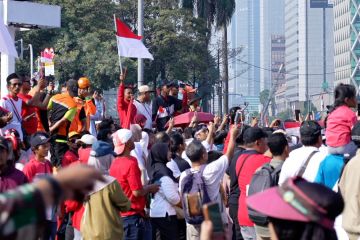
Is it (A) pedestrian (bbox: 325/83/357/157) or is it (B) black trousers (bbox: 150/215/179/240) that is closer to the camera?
(A) pedestrian (bbox: 325/83/357/157)

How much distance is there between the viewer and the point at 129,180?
31.5 ft

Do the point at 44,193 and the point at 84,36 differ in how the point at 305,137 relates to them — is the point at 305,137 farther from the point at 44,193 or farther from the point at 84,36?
the point at 84,36

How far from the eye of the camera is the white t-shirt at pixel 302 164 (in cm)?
862

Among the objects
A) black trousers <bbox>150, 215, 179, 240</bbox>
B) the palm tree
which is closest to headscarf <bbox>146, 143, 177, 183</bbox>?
black trousers <bbox>150, 215, 179, 240</bbox>

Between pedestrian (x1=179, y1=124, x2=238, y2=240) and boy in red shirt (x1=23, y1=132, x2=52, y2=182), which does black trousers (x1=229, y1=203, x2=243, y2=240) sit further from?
boy in red shirt (x1=23, y1=132, x2=52, y2=182)

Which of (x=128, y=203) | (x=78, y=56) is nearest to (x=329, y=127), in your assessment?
(x=128, y=203)

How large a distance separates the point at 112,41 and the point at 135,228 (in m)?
42.6

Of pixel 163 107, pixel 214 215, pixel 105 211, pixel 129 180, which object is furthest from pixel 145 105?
pixel 214 215

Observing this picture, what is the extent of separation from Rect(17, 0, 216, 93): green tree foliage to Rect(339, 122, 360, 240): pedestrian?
42.2 metres

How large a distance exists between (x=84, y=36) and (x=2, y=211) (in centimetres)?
4978

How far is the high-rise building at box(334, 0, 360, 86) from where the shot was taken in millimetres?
161000

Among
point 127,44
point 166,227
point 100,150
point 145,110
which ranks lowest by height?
point 166,227

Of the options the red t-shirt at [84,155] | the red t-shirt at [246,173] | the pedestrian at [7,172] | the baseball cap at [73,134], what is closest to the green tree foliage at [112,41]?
the baseball cap at [73,134]

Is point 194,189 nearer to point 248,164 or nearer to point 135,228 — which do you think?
point 248,164
